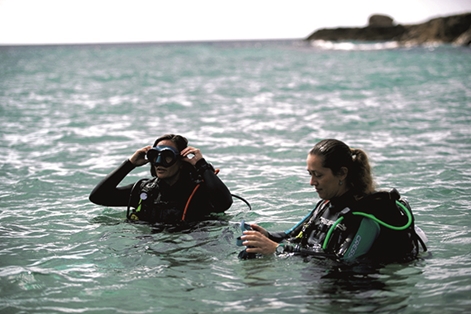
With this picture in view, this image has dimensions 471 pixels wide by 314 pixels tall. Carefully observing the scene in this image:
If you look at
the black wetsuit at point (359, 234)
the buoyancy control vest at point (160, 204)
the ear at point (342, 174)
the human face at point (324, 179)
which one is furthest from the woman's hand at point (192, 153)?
the ear at point (342, 174)

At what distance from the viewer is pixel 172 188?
546 centimetres

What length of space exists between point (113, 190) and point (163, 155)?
811 mm

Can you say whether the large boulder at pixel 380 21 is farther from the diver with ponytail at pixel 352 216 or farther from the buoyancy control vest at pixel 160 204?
the diver with ponytail at pixel 352 216

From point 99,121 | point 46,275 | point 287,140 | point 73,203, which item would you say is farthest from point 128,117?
point 46,275

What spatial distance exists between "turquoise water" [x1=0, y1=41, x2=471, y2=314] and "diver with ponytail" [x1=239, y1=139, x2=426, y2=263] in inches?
7.4

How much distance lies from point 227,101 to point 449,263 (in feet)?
48.2

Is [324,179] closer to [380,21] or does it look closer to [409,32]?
[409,32]

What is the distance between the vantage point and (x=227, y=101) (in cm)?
1905

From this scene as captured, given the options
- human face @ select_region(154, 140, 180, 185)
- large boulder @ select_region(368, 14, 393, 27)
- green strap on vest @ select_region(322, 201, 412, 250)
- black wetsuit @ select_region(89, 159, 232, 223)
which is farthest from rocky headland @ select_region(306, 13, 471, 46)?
green strap on vest @ select_region(322, 201, 412, 250)

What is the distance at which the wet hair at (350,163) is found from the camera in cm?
410

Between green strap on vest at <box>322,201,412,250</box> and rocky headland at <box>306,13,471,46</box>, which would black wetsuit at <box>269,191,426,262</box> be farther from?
rocky headland at <box>306,13,471,46</box>

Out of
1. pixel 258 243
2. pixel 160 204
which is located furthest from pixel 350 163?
pixel 160 204

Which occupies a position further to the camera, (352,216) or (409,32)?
(409,32)

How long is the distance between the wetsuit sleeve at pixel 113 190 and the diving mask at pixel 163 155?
1.54ft
